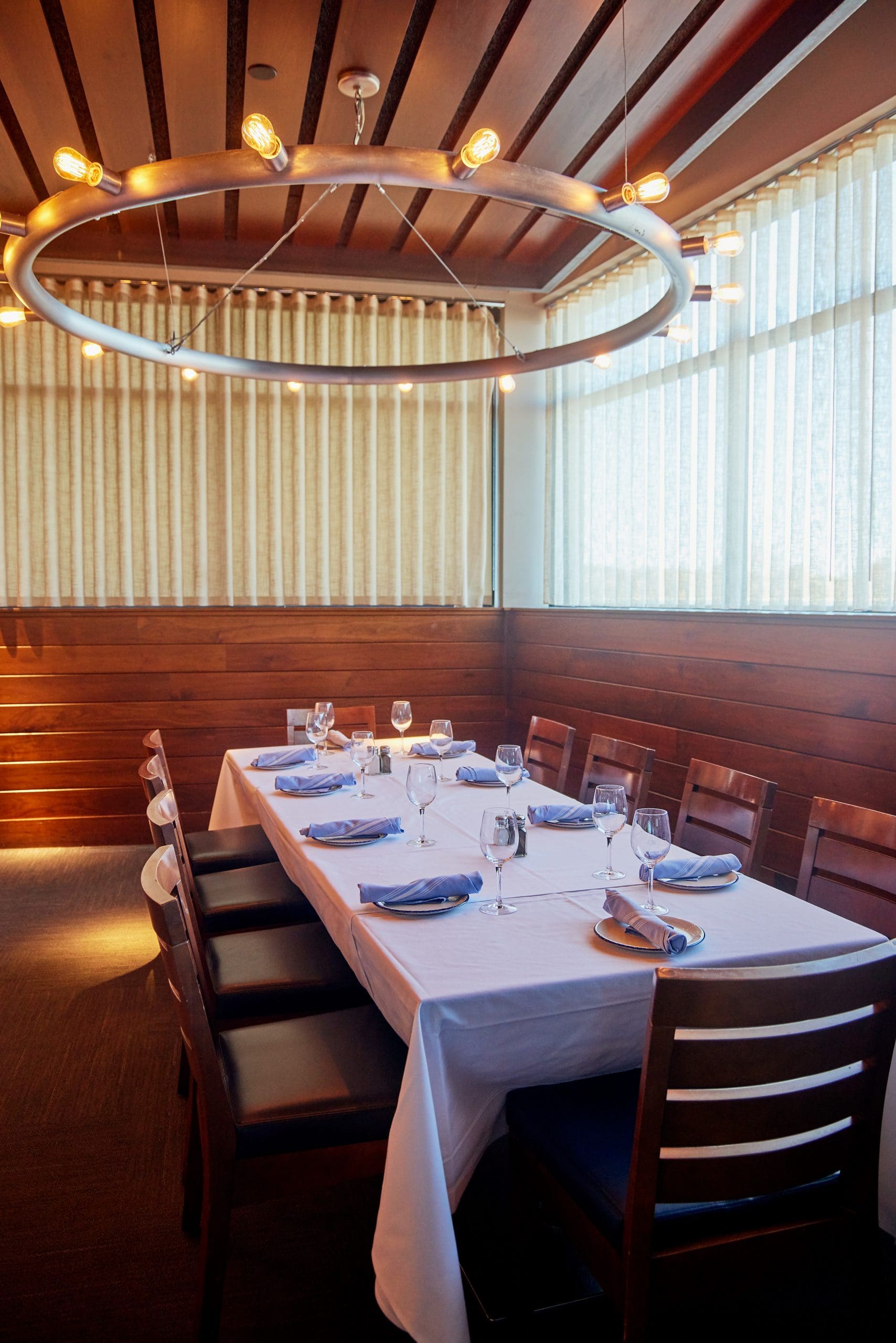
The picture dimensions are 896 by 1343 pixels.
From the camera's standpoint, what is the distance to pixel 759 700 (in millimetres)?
3707

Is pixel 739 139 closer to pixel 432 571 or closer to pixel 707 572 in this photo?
pixel 707 572

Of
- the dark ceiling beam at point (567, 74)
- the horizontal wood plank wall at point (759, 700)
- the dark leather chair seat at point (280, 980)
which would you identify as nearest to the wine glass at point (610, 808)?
the dark leather chair seat at point (280, 980)

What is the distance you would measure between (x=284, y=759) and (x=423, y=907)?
1.72 metres

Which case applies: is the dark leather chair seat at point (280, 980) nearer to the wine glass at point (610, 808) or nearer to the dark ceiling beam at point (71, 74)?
the wine glass at point (610, 808)

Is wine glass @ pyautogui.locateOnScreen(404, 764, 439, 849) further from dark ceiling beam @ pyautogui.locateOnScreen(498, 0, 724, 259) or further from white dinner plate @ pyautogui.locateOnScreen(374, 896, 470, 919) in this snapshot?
dark ceiling beam @ pyautogui.locateOnScreen(498, 0, 724, 259)

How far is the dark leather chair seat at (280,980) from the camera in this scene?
7.27ft

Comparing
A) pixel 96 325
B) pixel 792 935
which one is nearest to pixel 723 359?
pixel 96 325

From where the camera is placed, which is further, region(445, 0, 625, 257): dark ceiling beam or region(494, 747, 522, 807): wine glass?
region(445, 0, 625, 257): dark ceiling beam

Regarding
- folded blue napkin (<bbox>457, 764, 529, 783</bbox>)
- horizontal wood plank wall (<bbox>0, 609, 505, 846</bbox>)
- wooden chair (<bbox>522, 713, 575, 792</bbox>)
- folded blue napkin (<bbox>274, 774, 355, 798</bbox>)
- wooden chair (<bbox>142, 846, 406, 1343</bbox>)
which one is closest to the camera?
wooden chair (<bbox>142, 846, 406, 1343</bbox>)

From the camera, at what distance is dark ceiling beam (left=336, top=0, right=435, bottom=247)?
130 inches

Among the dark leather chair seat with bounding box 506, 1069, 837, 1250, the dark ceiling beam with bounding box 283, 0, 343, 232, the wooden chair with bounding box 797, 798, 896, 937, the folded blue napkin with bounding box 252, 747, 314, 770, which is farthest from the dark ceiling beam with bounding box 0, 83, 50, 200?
the dark leather chair seat with bounding box 506, 1069, 837, 1250

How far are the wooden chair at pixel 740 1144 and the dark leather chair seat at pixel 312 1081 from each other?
33cm

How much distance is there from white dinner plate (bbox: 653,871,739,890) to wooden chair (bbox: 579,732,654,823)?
0.84 m

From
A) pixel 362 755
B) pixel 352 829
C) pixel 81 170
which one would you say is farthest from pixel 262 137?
pixel 362 755
